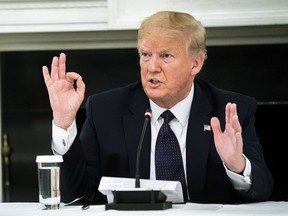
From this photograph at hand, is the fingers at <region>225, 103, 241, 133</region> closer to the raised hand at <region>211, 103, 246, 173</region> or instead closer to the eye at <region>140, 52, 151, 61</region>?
the raised hand at <region>211, 103, 246, 173</region>

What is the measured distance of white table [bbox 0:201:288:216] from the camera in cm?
178

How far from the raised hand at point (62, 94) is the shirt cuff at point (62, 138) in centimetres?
1

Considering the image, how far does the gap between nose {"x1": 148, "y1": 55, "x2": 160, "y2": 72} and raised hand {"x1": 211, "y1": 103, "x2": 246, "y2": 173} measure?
13.6 inches

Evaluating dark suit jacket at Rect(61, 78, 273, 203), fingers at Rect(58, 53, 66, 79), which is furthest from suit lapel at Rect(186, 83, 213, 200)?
fingers at Rect(58, 53, 66, 79)

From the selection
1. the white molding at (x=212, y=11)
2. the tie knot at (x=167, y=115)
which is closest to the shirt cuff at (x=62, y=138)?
the tie knot at (x=167, y=115)

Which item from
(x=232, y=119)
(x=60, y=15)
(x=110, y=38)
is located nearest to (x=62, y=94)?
(x=232, y=119)

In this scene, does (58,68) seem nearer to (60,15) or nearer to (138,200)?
(138,200)

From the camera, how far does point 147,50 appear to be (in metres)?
2.29

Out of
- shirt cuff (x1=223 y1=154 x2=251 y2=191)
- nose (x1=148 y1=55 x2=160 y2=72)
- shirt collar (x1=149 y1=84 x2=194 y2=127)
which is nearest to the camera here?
shirt cuff (x1=223 y1=154 x2=251 y2=191)

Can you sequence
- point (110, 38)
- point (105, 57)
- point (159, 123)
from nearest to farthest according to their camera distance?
point (159, 123), point (110, 38), point (105, 57)

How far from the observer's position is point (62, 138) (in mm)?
2127

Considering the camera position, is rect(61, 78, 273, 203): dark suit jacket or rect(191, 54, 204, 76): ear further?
rect(191, 54, 204, 76): ear

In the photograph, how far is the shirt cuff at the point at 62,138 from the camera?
83.6 inches

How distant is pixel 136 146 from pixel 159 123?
11 centimetres
